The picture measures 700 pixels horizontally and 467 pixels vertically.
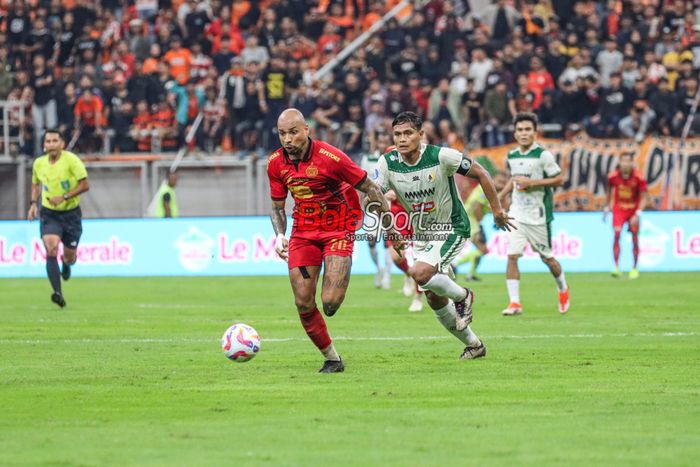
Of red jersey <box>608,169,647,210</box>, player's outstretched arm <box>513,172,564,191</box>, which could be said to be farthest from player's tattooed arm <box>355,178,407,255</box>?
red jersey <box>608,169,647,210</box>

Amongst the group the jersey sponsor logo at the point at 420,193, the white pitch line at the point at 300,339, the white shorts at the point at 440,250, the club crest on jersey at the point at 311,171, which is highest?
the club crest on jersey at the point at 311,171

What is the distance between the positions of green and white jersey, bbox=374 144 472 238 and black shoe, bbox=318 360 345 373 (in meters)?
1.65

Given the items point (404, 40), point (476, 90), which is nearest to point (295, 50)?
point (404, 40)

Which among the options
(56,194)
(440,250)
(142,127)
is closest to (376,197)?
(440,250)

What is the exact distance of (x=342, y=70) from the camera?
31797mm

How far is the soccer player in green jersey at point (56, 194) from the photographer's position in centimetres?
1875

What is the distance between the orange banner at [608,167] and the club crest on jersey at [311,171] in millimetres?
17866

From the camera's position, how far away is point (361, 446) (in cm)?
757

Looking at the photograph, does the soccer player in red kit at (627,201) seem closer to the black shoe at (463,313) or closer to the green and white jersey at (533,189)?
the green and white jersey at (533,189)

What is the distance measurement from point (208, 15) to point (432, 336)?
66.7ft

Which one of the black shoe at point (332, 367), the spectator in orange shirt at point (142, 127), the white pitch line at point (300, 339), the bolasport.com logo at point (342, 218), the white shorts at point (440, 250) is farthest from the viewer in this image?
the spectator in orange shirt at point (142, 127)

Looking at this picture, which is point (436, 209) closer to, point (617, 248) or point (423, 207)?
point (423, 207)

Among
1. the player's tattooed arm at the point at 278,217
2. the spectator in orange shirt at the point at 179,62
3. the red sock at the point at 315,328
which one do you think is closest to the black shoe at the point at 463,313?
the red sock at the point at 315,328

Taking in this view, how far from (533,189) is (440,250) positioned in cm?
574
